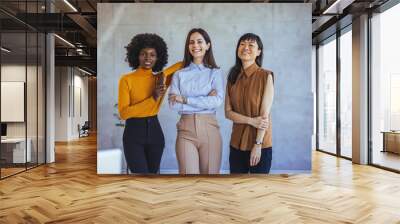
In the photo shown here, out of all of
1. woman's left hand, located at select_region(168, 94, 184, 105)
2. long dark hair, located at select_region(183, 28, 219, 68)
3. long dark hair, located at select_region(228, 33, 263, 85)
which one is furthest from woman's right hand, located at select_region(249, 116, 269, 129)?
woman's left hand, located at select_region(168, 94, 184, 105)

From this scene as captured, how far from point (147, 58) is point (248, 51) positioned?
181 cm

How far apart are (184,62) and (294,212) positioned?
3.51 meters

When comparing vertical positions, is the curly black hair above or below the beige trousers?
above

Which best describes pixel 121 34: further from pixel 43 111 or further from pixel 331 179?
pixel 331 179

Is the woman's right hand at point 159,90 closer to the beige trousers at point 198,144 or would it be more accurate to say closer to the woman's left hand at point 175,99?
the woman's left hand at point 175,99

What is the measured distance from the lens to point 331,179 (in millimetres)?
6973

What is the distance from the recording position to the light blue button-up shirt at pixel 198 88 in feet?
23.1

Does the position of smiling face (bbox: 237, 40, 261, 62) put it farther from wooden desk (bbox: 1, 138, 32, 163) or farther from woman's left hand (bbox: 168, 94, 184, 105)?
wooden desk (bbox: 1, 138, 32, 163)

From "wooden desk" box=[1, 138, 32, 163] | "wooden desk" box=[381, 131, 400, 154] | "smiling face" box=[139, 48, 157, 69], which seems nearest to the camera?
"smiling face" box=[139, 48, 157, 69]

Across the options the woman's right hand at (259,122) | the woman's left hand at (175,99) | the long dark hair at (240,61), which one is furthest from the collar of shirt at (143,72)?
the woman's right hand at (259,122)

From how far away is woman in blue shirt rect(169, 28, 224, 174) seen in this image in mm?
7055

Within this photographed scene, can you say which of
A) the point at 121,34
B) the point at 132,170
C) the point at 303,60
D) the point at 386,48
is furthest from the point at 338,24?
the point at 132,170

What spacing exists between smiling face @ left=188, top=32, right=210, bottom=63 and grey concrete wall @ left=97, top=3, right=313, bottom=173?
153mm

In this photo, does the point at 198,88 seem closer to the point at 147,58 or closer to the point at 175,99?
the point at 175,99
